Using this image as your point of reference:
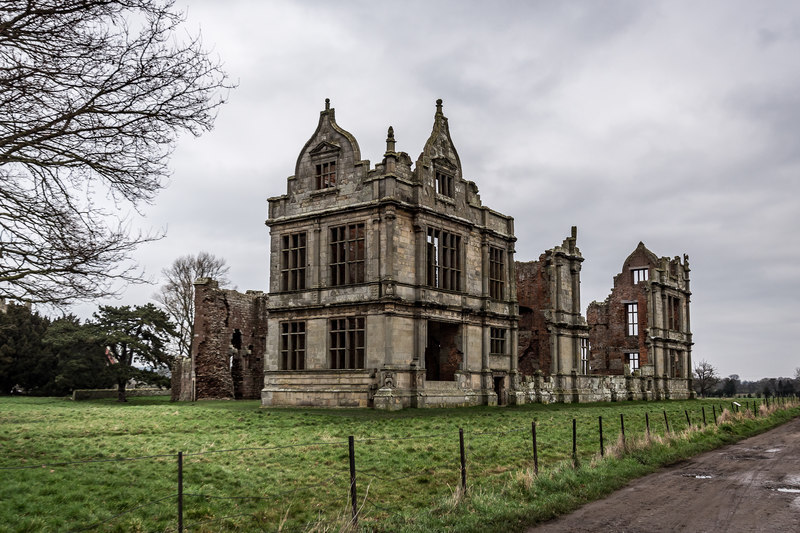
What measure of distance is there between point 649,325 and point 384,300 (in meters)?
30.7

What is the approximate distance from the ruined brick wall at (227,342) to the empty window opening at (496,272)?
52.4ft

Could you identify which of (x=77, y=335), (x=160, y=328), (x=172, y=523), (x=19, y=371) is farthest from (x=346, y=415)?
(x=19, y=371)

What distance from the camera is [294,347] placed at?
111 ft

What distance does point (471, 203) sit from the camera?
3684cm

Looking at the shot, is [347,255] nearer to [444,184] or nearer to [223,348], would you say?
[444,184]

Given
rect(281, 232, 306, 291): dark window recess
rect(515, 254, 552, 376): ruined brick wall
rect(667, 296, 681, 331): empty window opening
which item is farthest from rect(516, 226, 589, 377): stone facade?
rect(281, 232, 306, 291): dark window recess

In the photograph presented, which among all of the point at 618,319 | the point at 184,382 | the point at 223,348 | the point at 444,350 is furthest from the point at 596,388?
the point at 184,382

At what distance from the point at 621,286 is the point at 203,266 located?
114 ft

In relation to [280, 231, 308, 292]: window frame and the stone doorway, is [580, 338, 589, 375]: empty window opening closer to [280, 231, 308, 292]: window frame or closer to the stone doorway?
the stone doorway

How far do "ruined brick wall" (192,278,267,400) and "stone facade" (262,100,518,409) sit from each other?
29.9 feet

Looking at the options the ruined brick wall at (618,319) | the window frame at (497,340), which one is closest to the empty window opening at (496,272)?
the window frame at (497,340)

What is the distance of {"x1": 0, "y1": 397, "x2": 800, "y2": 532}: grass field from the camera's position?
10016 millimetres

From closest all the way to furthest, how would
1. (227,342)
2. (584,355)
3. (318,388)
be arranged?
(318,388), (227,342), (584,355)

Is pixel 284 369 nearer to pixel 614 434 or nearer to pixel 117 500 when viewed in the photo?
pixel 614 434
